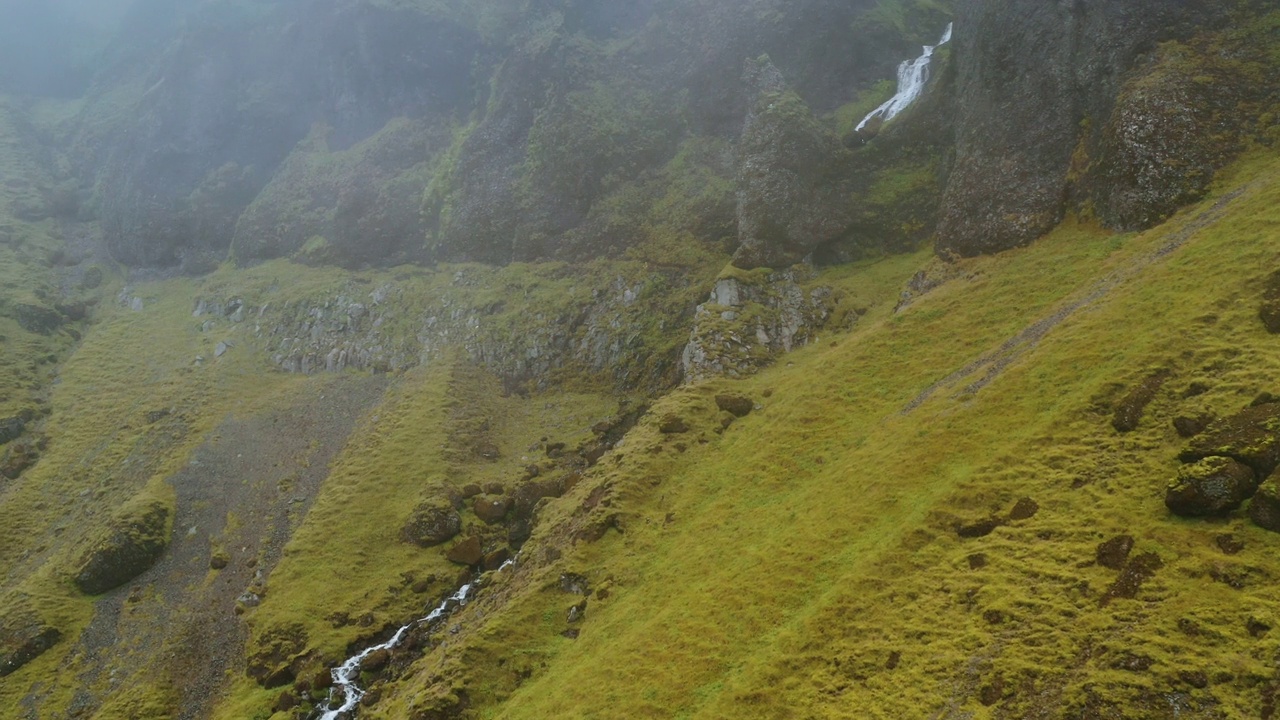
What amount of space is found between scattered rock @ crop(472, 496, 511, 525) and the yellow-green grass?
8.78 meters

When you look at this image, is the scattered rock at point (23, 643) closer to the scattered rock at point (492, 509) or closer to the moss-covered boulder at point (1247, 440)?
the scattered rock at point (492, 509)

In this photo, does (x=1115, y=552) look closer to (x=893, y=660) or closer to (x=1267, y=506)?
(x=1267, y=506)

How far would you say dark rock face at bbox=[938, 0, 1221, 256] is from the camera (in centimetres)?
4628

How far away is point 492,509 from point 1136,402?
139 feet

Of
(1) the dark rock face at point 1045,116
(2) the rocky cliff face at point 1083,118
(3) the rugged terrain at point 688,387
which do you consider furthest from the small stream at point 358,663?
(2) the rocky cliff face at point 1083,118

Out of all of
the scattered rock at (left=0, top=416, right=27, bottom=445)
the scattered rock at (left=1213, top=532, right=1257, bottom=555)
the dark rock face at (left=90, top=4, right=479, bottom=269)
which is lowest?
the scattered rock at (left=1213, top=532, right=1257, bottom=555)

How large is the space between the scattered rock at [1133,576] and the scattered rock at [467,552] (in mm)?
39921

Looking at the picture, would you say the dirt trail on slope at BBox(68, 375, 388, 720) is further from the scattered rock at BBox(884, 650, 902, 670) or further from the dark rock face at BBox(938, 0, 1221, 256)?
the dark rock face at BBox(938, 0, 1221, 256)

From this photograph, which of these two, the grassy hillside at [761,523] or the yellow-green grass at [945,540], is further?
the grassy hillside at [761,523]

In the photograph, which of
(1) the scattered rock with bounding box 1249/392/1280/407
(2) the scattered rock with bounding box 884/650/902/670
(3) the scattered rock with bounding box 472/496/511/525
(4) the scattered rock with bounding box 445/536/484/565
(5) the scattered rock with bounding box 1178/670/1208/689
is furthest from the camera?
(3) the scattered rock with bounding box 472/496/511/525

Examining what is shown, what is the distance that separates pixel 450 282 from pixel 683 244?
31.8 meters

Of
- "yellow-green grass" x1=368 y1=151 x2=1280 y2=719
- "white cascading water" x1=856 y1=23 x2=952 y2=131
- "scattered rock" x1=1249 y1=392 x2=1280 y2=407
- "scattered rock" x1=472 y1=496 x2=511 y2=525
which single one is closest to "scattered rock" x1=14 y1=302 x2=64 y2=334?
"scattered rock" x1=472 y1=496 x2=511 y2=525

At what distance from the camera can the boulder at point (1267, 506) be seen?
2022 centimetres

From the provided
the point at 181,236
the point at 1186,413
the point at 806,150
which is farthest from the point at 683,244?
the point at 181,236
